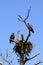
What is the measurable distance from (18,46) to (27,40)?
2.92 ft

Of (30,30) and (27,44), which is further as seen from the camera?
(27,44)

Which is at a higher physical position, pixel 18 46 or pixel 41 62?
pixel 18 46

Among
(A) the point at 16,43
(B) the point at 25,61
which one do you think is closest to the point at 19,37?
(A) the point at 16,43

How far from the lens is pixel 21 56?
13.1 metres

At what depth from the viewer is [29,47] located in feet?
45.3

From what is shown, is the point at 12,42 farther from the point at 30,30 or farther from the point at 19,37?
the point at 30,30

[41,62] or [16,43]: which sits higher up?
[16,43]

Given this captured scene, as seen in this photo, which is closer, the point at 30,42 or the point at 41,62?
the point at 41,62

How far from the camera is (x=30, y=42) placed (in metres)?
13.8

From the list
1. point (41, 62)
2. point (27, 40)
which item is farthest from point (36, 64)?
point (27, 40)

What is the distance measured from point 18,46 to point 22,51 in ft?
1.25

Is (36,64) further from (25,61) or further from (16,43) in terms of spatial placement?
(16,43)

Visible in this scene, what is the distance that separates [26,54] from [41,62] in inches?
41.9

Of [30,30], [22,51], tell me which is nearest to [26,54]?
[22,51]
